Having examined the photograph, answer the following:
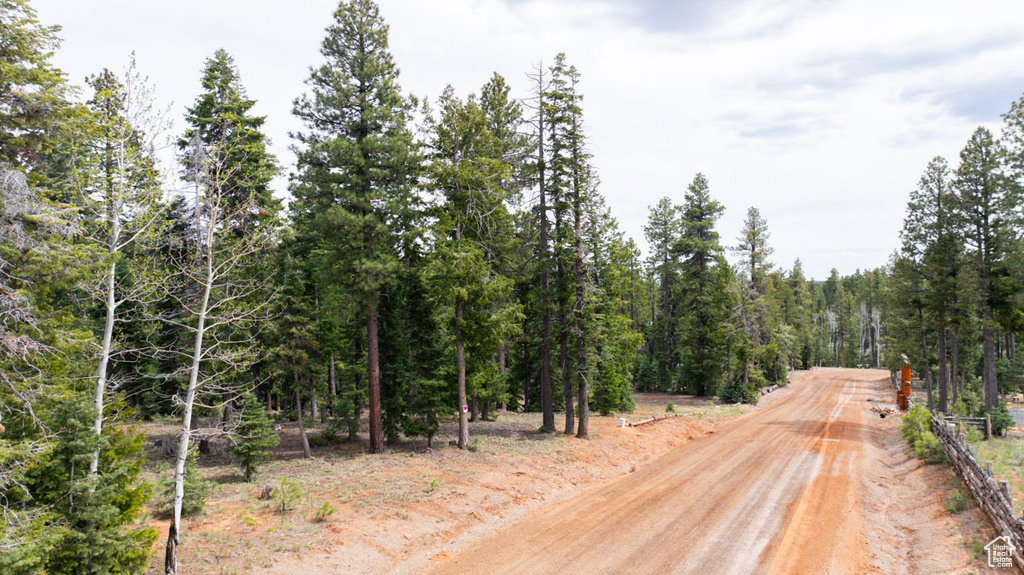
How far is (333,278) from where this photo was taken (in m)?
20.0

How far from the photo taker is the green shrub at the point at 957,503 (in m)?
14.1

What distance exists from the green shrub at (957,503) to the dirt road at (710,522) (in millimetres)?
1908

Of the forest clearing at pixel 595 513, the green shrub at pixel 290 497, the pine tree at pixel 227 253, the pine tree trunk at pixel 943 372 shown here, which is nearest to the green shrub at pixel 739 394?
the pine tree trunk at pixel 943 372

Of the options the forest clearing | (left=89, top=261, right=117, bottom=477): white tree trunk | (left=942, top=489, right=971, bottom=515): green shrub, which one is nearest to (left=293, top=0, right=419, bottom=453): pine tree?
the forest clearing

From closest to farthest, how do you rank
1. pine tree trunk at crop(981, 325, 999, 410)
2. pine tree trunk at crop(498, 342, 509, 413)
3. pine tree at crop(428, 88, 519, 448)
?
pine tree at crop(428, 88, 519, 448) < pine tree trunk at crop(498, 342, 509, 413) < pine tree trunk at crop(981, 325, 999, 410)

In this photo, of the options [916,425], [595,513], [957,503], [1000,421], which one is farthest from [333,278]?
[1000,421]

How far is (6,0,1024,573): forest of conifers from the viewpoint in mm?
8891

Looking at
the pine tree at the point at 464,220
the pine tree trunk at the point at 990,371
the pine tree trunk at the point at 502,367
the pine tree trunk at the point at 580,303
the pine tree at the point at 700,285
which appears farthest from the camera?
the pine tree at the point at 700,285

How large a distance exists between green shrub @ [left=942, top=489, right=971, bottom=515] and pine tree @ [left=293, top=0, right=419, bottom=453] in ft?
62.0

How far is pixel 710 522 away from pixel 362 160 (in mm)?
16616

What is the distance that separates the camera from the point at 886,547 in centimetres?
1234

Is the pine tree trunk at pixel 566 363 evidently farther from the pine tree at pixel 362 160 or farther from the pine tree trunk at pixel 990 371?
the pine tree trunk at pixel 990 371

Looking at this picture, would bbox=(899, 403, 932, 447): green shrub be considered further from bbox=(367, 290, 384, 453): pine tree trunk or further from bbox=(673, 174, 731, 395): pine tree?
bbox=(367, 290, 384, 453): pine tree trunk

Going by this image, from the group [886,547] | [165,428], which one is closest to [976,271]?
[886,547]
